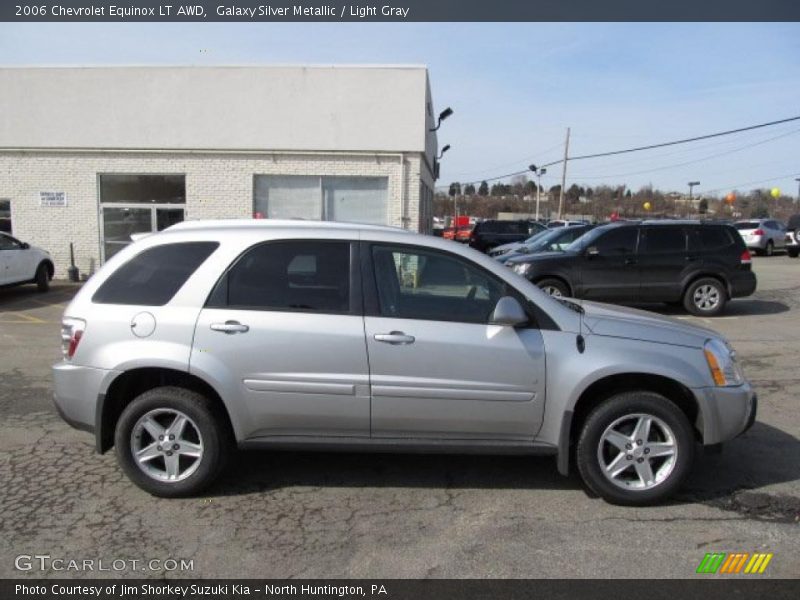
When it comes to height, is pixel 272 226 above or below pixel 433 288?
above

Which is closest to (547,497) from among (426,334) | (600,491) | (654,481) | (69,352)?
(600,491)

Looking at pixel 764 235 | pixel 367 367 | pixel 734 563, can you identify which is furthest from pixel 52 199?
pixel 764 235

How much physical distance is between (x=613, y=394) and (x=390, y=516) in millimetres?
1570

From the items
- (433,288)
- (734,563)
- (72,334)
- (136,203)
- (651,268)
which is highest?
(136,203)

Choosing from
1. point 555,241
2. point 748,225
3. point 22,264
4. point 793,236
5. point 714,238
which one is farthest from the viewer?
point 748,225

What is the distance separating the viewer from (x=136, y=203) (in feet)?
54.5

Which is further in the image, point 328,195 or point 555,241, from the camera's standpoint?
point 328,195

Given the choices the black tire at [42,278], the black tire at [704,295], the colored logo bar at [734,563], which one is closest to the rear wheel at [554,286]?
the black tire at [704,295]

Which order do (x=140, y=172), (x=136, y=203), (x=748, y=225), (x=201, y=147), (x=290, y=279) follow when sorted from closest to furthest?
(x=290, y=279) → (x=201, y=147) → (x=140, y=172) → (x=136, y=203) → (x=748, y=225)

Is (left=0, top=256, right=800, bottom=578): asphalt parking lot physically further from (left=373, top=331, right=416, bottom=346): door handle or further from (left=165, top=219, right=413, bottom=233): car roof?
(left=165, top=219, right=413, bottom=233): car roof

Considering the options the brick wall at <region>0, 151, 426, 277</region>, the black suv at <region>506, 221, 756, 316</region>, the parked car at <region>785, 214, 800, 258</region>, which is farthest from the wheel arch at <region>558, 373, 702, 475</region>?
the parked car at <region>785, 214, 800, 258</region>

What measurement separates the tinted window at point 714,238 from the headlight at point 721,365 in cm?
844

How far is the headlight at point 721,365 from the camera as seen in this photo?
12.8ft

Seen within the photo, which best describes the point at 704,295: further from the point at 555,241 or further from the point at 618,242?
the point at 555,241
